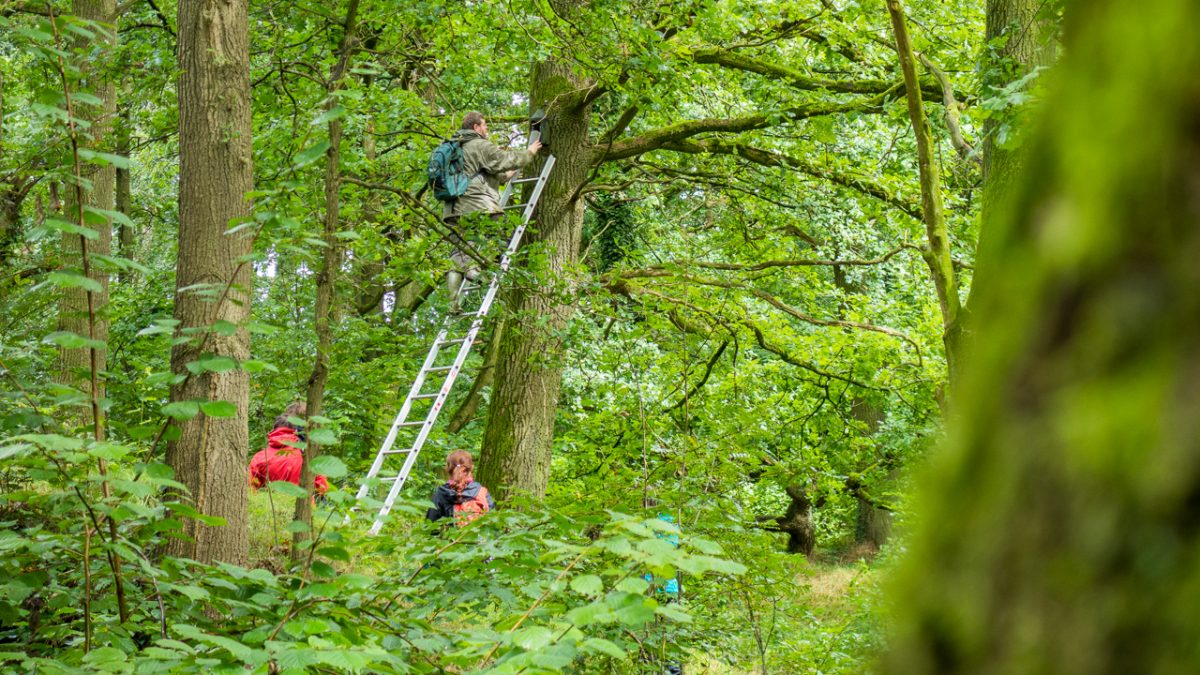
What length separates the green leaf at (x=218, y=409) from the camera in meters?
2.73

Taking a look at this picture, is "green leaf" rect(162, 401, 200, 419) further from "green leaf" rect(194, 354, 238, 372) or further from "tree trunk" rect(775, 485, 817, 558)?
"tree trunk" rect(775, 485, 817, 558)

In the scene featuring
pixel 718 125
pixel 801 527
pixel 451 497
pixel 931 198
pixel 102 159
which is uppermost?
pixel 718 125

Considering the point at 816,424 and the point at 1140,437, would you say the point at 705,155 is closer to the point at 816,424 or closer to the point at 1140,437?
the point at 816,424

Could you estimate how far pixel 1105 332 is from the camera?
1.36 feet

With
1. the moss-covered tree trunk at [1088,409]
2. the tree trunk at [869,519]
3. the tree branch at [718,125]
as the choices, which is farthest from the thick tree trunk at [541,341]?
the tree trunk at [869,519]

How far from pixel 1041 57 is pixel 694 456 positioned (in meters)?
2.78

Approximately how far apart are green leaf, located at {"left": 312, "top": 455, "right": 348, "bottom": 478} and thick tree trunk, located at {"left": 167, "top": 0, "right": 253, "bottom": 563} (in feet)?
7.26

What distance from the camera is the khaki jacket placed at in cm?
920

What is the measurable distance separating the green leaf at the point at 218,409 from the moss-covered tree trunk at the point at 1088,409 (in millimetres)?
2509

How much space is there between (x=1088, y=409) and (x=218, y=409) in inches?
103

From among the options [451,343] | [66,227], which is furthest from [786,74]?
[66,227]

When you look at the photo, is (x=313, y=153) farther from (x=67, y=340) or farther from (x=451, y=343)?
(x=451, y=343)

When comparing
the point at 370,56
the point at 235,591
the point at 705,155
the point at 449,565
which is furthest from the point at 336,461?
the point at 705,155

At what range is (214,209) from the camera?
4941 mm
